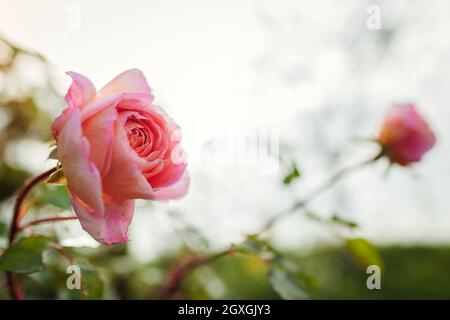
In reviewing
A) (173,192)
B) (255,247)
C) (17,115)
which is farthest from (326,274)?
(173,192)

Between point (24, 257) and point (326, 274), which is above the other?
point (326, 274)

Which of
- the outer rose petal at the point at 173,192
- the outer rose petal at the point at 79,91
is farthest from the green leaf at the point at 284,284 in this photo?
the outer rose petal at the point at 79,91

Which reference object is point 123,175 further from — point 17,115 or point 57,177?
point 17,115

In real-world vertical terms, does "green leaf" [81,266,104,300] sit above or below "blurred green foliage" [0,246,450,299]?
below

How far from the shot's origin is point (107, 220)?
35 cm

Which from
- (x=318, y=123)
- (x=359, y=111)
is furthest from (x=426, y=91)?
(x=318, y=123)

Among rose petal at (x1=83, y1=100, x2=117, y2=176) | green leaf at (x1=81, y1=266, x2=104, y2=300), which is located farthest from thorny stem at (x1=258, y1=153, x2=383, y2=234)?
rose petal at (x1=83, y1=100, x2=117, y2=176)

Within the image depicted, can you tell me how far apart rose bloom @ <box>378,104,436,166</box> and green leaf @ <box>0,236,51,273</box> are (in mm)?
434

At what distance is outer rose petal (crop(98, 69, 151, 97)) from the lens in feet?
1.24

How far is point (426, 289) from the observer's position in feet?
7.75

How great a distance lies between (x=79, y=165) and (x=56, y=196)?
A: 0.73ft

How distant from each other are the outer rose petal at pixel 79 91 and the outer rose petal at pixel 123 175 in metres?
0.03

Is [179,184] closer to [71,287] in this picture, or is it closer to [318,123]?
[71,287]

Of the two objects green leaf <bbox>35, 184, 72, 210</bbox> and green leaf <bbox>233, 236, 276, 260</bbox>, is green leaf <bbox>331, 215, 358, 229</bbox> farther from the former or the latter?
green leaf <bbox>35, 184, 72, 210</bbox>
